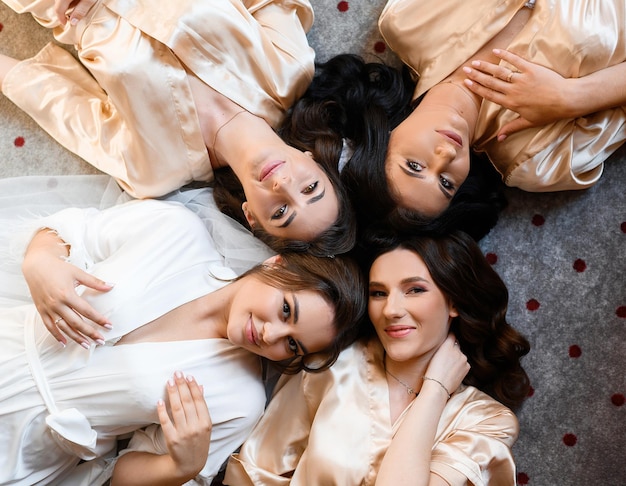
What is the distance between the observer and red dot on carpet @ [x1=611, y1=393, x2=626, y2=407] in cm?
204

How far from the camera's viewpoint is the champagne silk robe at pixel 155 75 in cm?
182

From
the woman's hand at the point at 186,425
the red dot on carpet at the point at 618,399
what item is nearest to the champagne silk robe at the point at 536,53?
the red dot on carpet at the point at 618,399

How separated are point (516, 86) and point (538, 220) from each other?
0.50 metres

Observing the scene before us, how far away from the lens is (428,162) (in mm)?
1735

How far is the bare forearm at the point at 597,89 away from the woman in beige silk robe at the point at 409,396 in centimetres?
51

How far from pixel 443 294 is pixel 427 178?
0.34 meters

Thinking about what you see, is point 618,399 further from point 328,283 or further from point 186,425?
point 186,425

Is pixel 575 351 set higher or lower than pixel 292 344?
lower

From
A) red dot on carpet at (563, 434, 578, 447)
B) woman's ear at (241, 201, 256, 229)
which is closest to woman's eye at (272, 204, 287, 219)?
woman's ear at (241, 201, 256, 229)

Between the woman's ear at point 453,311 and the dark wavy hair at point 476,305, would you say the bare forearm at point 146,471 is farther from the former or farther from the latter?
the woman's ear at point 453,311

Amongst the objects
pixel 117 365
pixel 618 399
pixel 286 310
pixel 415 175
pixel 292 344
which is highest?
pixel 415 175

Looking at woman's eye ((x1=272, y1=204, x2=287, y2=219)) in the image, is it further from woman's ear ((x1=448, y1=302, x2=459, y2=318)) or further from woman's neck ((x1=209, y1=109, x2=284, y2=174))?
woman's ear ((x1=448, y1=302, x2=459, y2=318))

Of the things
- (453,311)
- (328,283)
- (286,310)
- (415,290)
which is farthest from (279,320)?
(453,311)

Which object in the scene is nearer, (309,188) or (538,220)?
(309,188)
